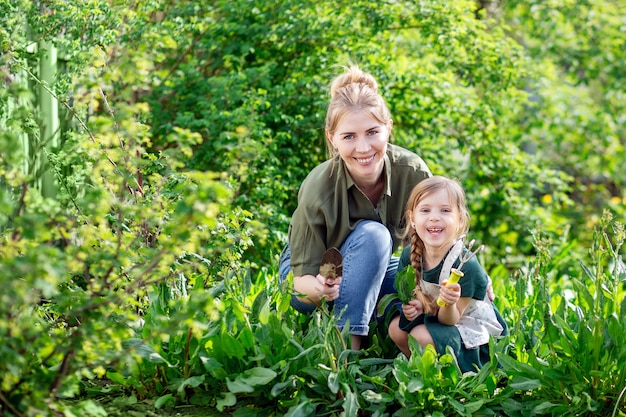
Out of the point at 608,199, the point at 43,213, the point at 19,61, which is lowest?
the point at 608,199

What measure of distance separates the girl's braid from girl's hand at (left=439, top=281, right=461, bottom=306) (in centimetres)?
16

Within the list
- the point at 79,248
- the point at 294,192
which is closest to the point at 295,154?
the point at 294,192

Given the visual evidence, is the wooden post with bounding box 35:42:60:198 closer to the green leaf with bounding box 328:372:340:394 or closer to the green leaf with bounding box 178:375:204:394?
the green leaf with bounding box 178:375:204:394

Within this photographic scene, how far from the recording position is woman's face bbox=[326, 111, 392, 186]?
2932mm

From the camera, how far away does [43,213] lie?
5.98ft

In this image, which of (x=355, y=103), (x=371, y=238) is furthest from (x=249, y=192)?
(x=371, y=238)

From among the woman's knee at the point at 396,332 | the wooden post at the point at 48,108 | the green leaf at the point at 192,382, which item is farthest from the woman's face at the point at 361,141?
the wooden post at the point at 48,108

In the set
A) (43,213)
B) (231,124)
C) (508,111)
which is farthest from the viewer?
(508,111)

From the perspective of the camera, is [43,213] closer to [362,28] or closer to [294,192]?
[294,192]

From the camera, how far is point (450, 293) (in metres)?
2.57

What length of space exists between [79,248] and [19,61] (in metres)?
1.51

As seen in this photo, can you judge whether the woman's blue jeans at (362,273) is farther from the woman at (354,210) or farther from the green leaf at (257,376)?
the green leaf at (257,376)

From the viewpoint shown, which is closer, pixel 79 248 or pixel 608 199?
pixel 79 248

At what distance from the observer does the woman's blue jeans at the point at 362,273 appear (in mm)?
2771
